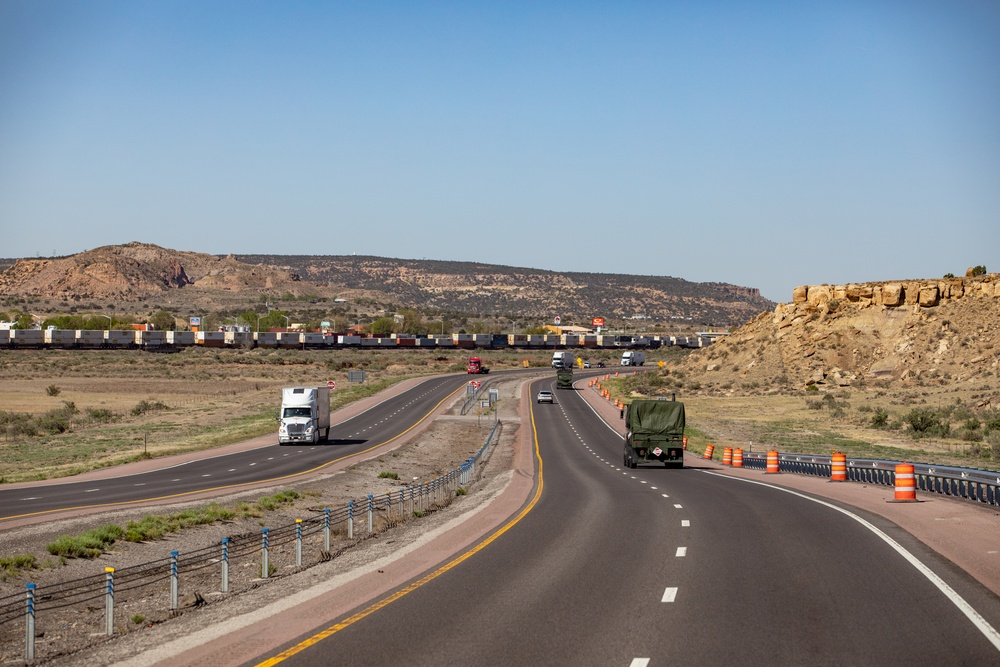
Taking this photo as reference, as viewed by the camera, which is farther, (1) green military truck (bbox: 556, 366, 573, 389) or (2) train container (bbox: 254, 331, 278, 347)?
(2) train container (bbox: 254, 331, 278, 347)

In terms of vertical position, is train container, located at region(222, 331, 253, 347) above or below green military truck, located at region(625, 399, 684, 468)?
below

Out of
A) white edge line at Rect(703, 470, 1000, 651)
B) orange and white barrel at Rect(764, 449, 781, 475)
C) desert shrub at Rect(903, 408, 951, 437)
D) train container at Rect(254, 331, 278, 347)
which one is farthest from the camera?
train container at Rect(254, 331, 278, 347)

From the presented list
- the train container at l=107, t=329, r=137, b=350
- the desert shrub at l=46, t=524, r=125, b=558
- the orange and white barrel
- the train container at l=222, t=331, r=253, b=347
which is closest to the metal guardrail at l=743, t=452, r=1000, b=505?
the orange and white barrel

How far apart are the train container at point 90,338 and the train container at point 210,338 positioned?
14453 mm

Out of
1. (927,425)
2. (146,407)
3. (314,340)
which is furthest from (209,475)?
(314,340)

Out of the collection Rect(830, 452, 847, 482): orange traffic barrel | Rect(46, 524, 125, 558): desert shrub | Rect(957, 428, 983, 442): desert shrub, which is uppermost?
Rect(830, 452, 847, 482): orange traffic barrel

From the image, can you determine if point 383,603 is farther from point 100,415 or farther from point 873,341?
point 873,341

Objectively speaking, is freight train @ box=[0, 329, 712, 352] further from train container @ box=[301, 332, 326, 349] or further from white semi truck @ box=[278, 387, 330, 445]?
white semi truck @ box=[278, 387, 330, 445]

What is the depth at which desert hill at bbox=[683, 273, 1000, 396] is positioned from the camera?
104 meters

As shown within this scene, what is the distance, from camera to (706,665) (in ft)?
38.9

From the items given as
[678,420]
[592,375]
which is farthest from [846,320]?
[678,420]

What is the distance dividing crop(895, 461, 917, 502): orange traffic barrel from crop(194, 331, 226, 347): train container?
162 meters

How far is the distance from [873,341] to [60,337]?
117278mm

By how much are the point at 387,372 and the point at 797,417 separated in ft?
256
